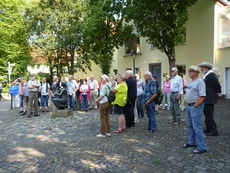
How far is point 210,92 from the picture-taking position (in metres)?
5.80

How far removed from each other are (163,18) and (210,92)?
28.0 feet

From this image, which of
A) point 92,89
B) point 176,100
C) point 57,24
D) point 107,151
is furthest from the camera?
point 57,24

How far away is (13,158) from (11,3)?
28478mm

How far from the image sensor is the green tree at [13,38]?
88.4ft

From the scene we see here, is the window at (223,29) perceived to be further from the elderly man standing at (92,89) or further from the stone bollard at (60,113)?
the stone bollard at (60,113)

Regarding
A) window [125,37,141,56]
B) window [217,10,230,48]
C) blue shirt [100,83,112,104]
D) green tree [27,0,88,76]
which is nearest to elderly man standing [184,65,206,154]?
blue shirt [100,83,112,104]

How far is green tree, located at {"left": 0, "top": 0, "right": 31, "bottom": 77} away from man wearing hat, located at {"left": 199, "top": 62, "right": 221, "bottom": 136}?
25.8 m

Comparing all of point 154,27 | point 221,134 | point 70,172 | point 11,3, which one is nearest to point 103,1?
point 154,27

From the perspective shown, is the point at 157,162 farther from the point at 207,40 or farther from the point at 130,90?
the point at 207,40

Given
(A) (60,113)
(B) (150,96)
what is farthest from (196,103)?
(A) (60,113)

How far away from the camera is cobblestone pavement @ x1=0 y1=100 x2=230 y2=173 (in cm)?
397

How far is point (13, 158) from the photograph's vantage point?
15.1ft

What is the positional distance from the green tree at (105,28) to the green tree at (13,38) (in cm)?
1313

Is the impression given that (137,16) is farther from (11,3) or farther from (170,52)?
(11,3)
